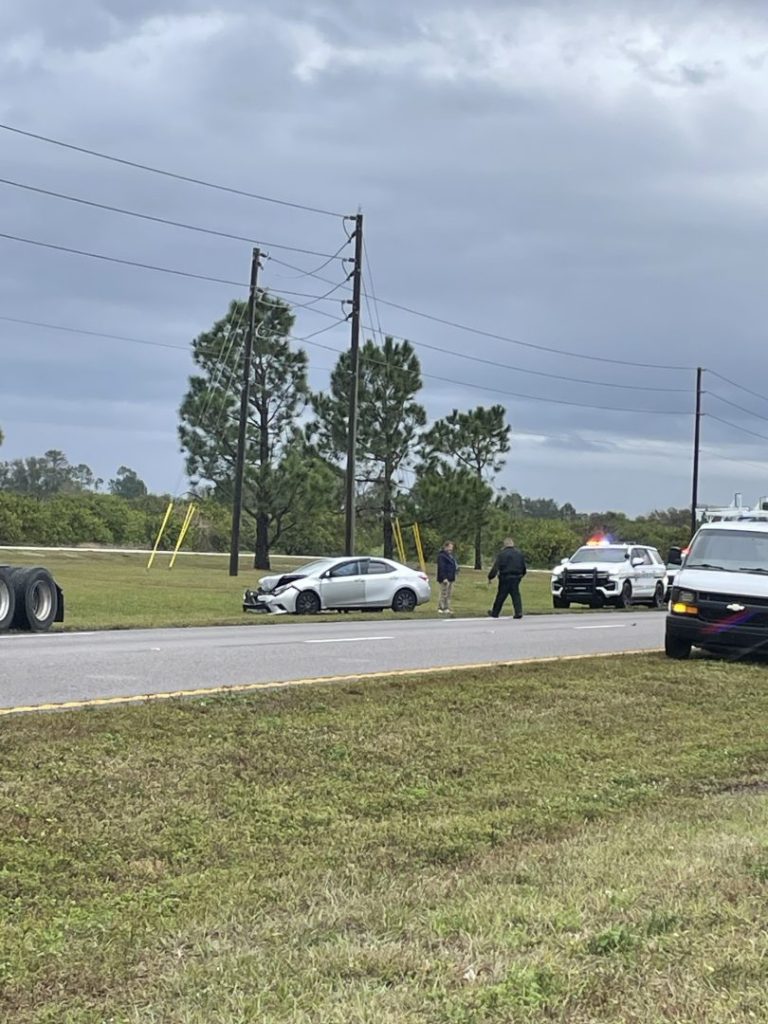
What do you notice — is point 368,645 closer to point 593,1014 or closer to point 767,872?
point 767,872

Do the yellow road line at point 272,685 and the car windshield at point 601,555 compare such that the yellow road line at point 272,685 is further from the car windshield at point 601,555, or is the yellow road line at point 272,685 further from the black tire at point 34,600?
the car windshield at point 601,555

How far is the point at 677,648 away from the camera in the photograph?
14828 millimetres

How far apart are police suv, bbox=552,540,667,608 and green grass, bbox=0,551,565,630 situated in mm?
988

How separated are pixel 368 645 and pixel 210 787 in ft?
29.8

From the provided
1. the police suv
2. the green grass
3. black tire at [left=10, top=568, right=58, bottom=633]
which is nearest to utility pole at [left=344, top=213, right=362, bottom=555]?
the green grass

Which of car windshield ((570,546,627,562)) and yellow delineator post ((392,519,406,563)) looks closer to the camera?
car windshield ((570,546,627,562))

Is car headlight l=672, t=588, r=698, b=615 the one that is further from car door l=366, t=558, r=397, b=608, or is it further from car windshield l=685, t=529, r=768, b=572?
car door l=366, t=558, r=397, b=608

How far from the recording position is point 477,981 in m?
3.90

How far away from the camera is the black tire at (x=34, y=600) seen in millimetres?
17297

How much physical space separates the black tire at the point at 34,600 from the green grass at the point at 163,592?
0.68 m

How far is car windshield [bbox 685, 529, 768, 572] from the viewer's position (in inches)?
585

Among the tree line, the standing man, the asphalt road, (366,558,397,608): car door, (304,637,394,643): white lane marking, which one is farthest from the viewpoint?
the tree line

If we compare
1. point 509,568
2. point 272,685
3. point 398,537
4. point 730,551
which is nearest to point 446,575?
point 509,568

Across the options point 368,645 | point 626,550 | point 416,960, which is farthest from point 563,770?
point 626,550
